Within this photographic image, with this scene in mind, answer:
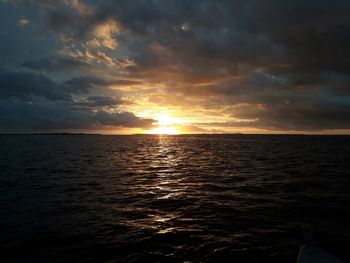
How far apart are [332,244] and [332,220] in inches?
142

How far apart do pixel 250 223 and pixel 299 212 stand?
164 inches

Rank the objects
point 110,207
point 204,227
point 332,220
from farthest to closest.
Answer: point 110,207
point 332,220
point 204,227

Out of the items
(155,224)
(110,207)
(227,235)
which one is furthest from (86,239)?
(227,235)

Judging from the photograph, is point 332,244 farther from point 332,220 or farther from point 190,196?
point 190,196

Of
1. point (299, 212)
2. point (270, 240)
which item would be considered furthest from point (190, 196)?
point (270, 240)

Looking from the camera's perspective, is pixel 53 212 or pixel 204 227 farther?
pixel 53 212

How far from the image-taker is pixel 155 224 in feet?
45.7

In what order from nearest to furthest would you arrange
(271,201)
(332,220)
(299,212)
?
1. (332,220)
2. (299,212)
3. (271,201)

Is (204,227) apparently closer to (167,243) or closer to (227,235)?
(227,235)

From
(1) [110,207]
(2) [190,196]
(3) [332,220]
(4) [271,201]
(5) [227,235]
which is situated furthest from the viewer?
(2) [190,196]

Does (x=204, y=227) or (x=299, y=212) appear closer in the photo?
(x=204, y=227)

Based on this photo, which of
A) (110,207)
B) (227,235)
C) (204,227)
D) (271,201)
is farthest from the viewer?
(271,201)

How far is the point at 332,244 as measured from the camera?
37.0 feet

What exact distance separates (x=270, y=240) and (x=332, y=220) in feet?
17.5
